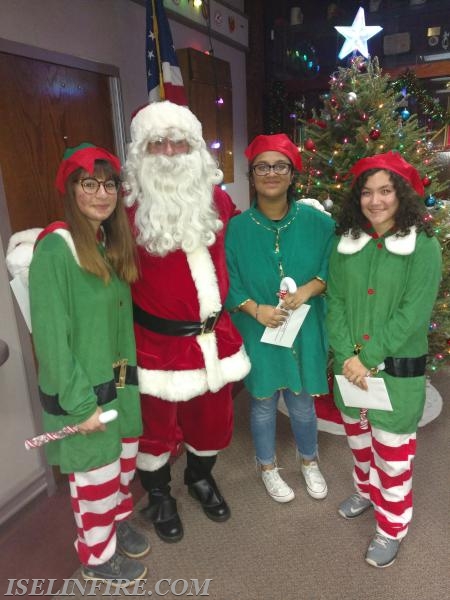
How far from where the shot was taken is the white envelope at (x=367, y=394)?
178 centimetres

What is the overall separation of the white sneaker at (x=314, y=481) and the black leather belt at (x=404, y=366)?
3.06 ft

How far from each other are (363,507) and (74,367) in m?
1.61

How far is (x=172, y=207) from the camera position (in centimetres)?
189

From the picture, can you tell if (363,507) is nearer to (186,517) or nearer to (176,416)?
(186,517)

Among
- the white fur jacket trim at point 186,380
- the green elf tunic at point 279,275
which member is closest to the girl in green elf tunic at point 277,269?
the green elf tunic at point 279,275

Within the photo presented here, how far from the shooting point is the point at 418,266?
1660 mm

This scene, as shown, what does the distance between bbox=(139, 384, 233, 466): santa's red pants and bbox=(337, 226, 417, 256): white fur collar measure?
0.84 m

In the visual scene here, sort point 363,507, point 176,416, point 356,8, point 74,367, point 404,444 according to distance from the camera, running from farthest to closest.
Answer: point 356,8 → point 363,507 → point 176,416 → point 404,444 → point 74,367

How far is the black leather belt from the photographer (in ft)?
5.83

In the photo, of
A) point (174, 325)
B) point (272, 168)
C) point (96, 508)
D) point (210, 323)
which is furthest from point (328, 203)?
point (96, 508)

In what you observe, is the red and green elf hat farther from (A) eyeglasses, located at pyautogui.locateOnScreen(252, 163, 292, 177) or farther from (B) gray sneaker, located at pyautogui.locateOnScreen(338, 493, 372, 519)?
(B) gray sneaker, located at pyautogui.locateOnScreen(338, 493, 372, 519)

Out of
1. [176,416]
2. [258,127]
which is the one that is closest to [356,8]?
[258,127]

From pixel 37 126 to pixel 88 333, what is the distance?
1.41 metres

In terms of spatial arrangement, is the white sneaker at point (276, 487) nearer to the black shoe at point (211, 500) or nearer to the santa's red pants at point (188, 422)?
the black shoe at point (211, 500)
